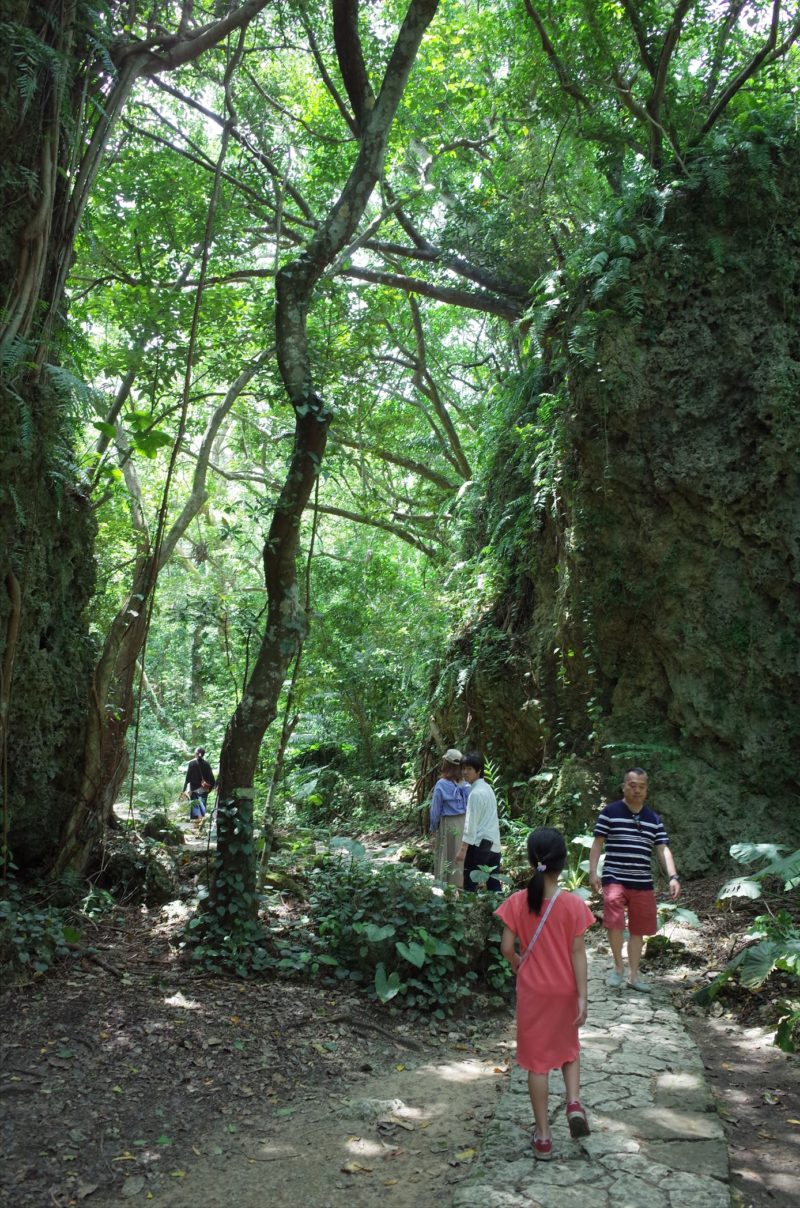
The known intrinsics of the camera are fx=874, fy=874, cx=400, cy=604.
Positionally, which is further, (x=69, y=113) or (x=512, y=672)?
(x=512, y=672)

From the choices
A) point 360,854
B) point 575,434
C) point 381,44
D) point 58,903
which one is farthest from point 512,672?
point 381,44

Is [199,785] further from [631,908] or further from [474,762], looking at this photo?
[631,908]

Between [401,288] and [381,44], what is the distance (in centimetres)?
398

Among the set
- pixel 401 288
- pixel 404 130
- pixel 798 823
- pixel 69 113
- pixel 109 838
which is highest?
pixel 404 130

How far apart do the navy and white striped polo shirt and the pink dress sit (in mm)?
2455

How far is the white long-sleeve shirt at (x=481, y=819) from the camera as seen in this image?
25.2 feet

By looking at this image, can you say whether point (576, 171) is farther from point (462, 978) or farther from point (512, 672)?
point (462, 978)

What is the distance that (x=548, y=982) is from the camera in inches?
155

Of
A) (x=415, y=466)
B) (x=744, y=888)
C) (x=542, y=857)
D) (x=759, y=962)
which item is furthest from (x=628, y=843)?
(x=415, y=466)

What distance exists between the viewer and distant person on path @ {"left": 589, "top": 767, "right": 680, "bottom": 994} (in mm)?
6316

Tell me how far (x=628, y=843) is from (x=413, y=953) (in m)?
1.75

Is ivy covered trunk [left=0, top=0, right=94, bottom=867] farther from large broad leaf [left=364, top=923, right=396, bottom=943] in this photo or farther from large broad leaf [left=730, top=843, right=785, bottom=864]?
large broad leaf [left=730, top=843, right=785, bottom=864]

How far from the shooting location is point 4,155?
5.70 metres

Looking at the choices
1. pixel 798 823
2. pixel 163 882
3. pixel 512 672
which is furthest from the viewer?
pixel 512 672
